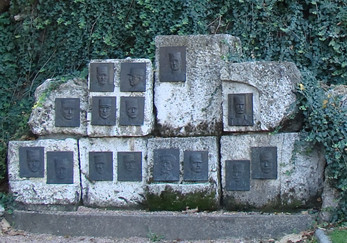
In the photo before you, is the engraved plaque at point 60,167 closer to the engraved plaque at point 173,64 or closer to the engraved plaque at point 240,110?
the engraved plaque at point 173,64

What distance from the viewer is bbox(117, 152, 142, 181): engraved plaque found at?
5316 mm

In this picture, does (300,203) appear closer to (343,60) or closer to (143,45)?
(343,60)

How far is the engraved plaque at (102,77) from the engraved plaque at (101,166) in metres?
0.70

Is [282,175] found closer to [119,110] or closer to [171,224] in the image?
[171,224]

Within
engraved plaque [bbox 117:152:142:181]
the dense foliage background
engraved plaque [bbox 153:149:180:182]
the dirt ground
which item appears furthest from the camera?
the dense foliage background

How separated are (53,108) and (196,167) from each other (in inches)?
66.8

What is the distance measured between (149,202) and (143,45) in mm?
2351

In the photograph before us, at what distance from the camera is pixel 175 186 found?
16.9 feet

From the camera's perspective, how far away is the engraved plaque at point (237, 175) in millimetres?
5105

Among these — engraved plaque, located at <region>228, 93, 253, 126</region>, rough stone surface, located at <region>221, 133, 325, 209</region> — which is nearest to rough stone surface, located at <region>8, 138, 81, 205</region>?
rough stone surface, located at <region>221, 133, 325, 209</region>

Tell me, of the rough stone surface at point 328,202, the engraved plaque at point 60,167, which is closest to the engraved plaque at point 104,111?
the engraved plaque at point 60,167

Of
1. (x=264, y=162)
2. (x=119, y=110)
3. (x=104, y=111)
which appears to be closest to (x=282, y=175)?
(x=264, y=162)

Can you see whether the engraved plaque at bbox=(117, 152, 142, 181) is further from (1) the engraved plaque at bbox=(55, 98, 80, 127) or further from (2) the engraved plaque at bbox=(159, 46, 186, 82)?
(2) the engraved plaque at bbox=(159, 46, 186, 82)

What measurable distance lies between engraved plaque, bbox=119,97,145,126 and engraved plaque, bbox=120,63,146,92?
0.36 feet
